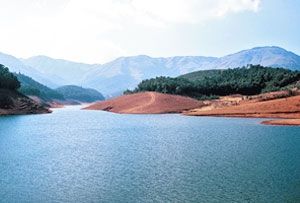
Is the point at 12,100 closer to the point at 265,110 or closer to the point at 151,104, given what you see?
the point at 151,104

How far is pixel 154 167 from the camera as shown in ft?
164

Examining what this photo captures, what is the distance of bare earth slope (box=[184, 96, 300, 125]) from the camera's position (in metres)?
112

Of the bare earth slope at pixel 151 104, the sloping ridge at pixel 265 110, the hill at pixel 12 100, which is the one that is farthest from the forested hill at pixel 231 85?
the hill at pixel 12 100

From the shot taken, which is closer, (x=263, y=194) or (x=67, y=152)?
(x=263, y=194)

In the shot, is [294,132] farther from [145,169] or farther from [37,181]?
[37,181]

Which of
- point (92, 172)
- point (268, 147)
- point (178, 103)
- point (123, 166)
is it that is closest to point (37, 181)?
point (92, 172)

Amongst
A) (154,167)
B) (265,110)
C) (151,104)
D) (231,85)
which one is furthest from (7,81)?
(154,167)

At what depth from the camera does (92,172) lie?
48094 millimetres

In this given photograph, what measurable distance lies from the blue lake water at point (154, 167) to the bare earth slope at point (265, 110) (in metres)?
29.2

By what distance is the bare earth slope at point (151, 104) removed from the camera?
479ft

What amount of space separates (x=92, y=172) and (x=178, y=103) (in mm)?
102799

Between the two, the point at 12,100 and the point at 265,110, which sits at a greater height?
the point at 12,100

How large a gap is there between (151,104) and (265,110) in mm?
44872

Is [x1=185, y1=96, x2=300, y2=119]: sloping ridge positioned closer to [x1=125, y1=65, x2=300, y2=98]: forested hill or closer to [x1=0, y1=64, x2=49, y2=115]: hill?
[x1=125, y1=65, x2=300, y2=98]: forested hill
